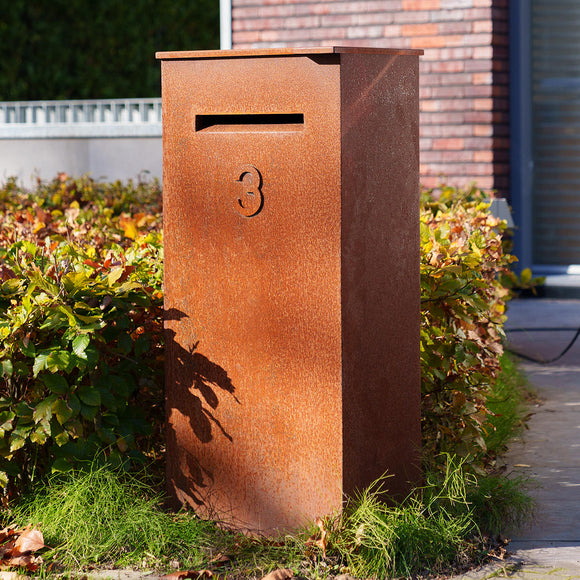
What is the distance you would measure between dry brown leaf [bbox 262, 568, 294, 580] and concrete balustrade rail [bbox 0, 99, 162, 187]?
8779 mm

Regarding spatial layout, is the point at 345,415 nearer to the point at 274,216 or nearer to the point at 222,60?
the point at 274,216

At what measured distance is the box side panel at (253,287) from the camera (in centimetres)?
313

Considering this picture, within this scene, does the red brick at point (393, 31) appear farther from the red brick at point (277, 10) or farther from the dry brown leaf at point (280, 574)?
the dry brown leaf at point (280, 574)

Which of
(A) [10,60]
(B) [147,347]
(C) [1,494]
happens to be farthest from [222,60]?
(A) [10,60]

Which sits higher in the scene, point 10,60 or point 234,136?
point 10,60

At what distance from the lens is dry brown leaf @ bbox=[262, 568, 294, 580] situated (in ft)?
9.82

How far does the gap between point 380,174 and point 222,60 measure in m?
0.64

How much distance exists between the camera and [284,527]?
3.28m

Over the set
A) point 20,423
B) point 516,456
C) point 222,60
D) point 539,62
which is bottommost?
point 516,456

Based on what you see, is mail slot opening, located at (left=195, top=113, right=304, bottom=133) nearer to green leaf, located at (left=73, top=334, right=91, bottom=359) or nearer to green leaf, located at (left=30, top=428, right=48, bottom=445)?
green leaf, located at (left=73, top=334, right=91, bottom=359)

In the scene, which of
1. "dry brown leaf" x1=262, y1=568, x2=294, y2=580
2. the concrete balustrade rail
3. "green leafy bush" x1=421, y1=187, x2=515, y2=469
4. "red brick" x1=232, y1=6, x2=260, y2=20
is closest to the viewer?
"dry brown leaf" x1=262, y1=568, x2=294, y2=580

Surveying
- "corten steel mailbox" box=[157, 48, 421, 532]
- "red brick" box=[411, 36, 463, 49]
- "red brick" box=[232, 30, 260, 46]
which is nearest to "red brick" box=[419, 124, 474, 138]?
"red brick" box=[411, 36, 463, 49]

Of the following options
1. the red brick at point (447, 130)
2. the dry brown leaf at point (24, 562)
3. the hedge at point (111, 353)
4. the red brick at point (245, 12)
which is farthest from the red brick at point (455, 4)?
the dry brown leaf at point (24, 562)

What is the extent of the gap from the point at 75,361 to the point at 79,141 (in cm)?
938
